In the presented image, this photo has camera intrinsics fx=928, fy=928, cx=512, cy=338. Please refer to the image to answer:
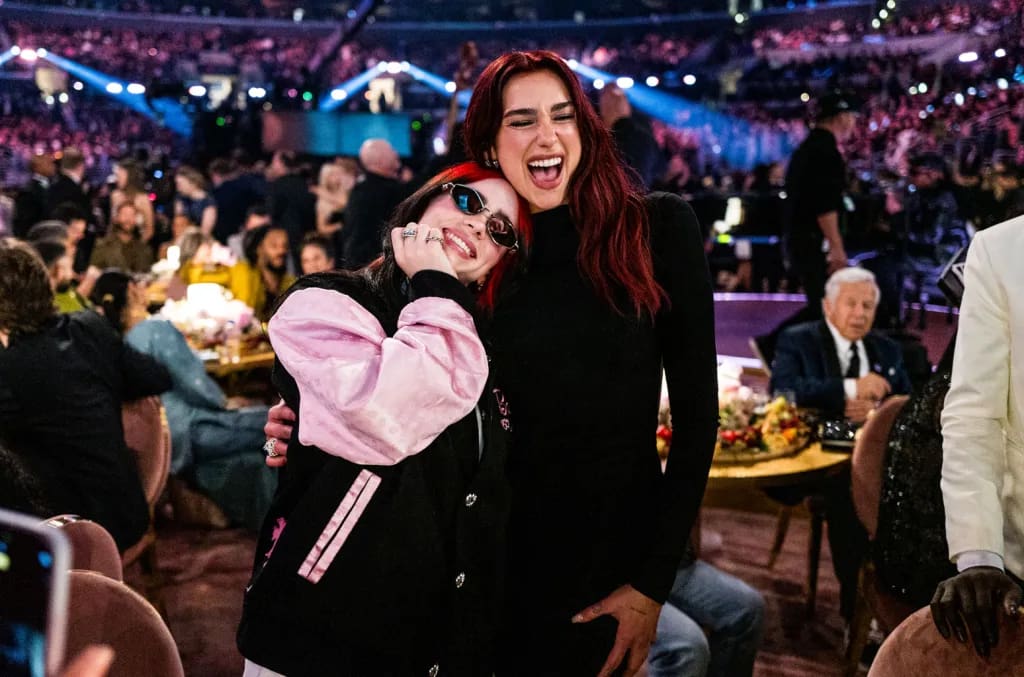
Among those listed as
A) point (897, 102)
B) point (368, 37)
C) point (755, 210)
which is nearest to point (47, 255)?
point (755, 210)

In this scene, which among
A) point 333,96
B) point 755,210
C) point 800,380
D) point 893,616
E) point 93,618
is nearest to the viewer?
point 93,618

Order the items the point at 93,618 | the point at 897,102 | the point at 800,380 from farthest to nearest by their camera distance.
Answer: the point at 897,102, the point at 800,380, the point at 93,618

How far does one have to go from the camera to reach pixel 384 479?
3.83 feet

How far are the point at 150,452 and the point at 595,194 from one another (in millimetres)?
2061

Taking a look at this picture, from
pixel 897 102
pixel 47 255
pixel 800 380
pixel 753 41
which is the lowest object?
pixel 800 380

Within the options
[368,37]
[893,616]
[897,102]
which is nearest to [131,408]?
[893,616]

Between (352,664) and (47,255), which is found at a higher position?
(47,255)

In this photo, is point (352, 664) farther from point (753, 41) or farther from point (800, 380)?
point (753, 41)

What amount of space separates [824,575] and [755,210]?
20.6 ft

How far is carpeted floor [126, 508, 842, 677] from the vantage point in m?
3.05

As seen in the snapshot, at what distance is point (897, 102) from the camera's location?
585 inches

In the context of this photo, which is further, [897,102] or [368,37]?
[368,37]

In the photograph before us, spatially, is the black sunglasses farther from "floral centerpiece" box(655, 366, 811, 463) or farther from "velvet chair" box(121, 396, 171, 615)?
"velvet chair" box(121, 396, 171, 615)

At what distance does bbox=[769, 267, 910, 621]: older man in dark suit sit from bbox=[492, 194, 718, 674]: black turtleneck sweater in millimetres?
1994
